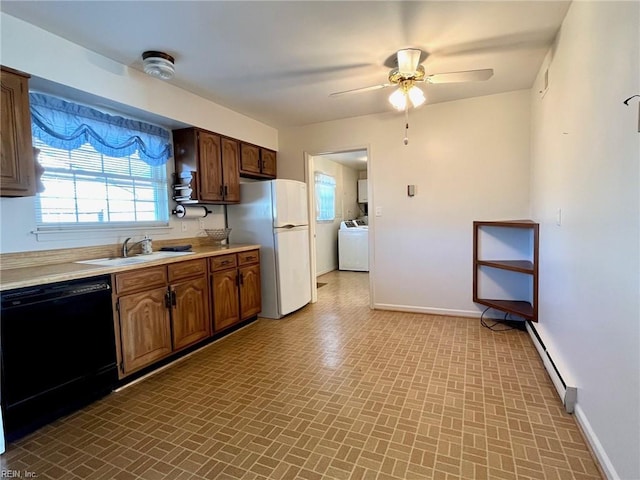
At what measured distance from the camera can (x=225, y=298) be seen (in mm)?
3207

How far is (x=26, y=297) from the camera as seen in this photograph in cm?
176

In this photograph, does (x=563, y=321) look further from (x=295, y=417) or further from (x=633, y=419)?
(x=295, y=417)

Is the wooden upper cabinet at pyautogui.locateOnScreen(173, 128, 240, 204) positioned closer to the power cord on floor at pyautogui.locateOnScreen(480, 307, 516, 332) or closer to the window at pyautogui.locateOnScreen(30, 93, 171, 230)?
the window at pyautogui.locateOnScreen(30, 93, 171, 230)

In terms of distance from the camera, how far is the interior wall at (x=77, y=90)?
1956 millimetres

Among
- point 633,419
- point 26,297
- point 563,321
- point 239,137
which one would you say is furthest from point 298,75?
point 633,419

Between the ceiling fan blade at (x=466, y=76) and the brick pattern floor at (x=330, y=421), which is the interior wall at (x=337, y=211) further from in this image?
the ceiling fan blade at (x=466, y=76)

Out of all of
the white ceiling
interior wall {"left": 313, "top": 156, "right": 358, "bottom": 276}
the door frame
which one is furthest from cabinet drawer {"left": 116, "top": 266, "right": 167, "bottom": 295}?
interior wall {"left": 313, "top": 156, "right": 358, "bottom": 276}

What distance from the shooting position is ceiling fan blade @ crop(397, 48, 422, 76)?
233 centimetres

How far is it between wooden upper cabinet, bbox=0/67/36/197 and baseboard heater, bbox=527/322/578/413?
11.2ft

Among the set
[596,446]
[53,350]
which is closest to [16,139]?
[53,350]

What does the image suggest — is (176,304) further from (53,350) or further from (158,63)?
(158,63)

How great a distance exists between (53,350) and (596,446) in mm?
2912

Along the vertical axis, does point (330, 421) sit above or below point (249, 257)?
below

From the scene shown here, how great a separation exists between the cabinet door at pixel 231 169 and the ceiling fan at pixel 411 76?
162cm
